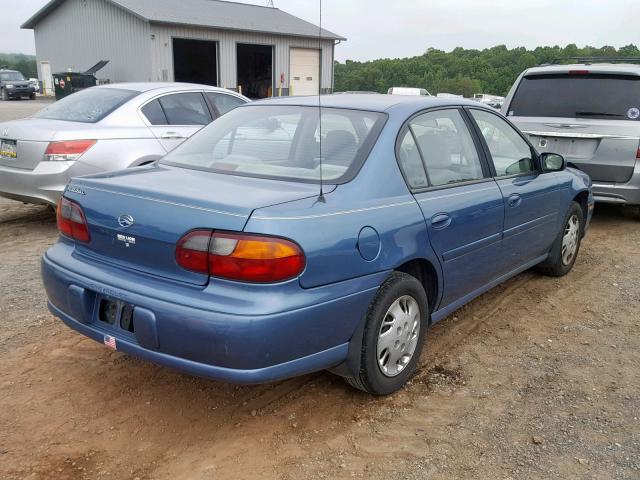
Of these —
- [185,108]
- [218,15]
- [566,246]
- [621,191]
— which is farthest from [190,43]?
[566,246]

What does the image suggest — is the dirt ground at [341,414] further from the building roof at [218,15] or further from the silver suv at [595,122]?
the building roof at [218,15]

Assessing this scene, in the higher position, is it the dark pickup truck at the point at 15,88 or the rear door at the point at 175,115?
the rear door at the point at 175,115

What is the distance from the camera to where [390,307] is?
3.04m

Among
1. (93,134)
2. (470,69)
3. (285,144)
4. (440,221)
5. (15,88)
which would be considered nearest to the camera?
(440,221)

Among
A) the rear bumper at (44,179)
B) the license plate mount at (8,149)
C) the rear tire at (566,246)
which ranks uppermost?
the license plate mount at (8,149)

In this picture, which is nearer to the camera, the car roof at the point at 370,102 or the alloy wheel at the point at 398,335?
the alloy wheel at the point at 398,335

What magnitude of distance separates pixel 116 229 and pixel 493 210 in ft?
7.46

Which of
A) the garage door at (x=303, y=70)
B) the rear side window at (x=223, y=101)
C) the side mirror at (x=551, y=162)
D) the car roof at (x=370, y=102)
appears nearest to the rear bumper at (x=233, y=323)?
the car roof at (x=370, y=102)

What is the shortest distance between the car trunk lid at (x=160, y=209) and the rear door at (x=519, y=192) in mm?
1705

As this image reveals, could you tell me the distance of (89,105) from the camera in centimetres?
656

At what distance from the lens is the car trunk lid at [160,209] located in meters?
2.59

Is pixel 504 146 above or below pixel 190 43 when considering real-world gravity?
below

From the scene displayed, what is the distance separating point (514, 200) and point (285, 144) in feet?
5.44

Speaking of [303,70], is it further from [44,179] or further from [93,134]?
[44,179]
